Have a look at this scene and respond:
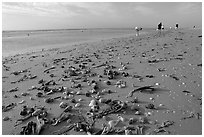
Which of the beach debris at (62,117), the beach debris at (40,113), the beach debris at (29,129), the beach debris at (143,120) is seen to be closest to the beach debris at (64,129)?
the beach debris at (62,117)

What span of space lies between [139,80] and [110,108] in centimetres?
195

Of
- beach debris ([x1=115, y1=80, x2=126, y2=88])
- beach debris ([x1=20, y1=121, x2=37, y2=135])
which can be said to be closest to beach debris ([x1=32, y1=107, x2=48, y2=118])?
beach debris ([x1=20, y1=121, x2=37, y2=135])

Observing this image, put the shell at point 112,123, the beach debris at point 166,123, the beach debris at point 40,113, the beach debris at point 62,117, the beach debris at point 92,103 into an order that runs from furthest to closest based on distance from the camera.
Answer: the beach debris at point 92,103
the beach debris at point 40,113
the beach debris at point 62,117
the shell at point 112,123
the beach debris at point 166,123

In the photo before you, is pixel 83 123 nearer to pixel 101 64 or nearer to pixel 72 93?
pixel 72 93

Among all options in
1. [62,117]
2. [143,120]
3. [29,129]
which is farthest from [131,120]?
[29,129]

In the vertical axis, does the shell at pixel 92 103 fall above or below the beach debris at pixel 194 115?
above

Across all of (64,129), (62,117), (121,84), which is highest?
(121,84)

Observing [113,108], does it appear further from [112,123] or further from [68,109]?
[68,109]

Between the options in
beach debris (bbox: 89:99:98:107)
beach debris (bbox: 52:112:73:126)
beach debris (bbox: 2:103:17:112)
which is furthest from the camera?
beach debris (bbox: 2:103:17:112)

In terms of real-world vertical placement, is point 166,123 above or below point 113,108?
below

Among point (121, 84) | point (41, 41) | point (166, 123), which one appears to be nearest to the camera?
point (166, 123)

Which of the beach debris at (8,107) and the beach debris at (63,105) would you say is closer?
the beach debris at (63,105)

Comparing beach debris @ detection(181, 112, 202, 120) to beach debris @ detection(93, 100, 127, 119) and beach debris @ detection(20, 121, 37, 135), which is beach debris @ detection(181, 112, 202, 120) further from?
beach debris @ detection(20, 121, 37, 135)

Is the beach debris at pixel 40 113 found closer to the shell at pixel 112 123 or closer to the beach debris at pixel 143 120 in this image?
the shell at pixel 112 123
